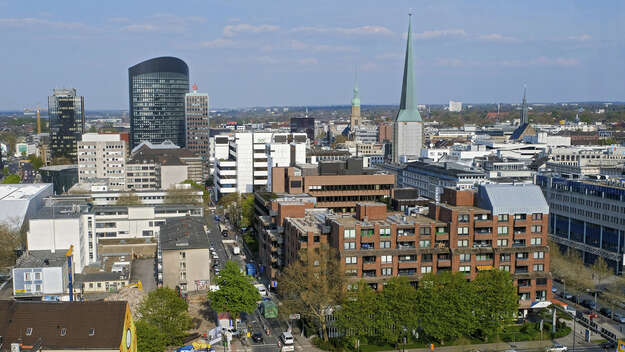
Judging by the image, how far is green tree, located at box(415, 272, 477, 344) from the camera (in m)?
57.3

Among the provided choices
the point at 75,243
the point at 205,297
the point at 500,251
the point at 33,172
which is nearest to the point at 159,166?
the point at 33,172

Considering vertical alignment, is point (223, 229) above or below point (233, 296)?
below

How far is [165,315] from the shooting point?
2196 inches

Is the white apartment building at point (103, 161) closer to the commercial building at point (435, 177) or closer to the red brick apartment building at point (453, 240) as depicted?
the commercial building at point (435, 177)

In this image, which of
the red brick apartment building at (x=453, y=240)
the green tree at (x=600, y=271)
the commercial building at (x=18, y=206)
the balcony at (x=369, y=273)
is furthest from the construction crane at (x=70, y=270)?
the green tree at (x=600, y=271)

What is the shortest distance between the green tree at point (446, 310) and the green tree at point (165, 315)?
66.8 ft

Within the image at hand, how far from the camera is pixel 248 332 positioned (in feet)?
204

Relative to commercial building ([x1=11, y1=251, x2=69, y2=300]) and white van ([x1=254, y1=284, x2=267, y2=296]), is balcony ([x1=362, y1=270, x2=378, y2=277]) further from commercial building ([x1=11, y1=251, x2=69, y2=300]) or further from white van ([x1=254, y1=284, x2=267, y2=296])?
commercial building ([x1=11, y1=251, x2=69, y2=300])

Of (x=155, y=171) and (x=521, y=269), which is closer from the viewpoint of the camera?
(x=521, y=269)

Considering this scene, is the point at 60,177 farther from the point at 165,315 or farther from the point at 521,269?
the point at 521,269

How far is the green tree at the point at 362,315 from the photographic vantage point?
56562 millimetres

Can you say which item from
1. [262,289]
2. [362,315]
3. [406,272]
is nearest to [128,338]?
[362,315]

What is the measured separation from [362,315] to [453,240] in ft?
45.8

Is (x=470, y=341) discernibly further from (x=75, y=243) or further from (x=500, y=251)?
(x=75, y=243)
